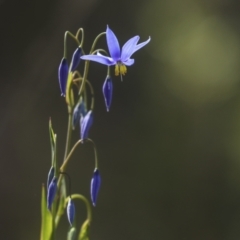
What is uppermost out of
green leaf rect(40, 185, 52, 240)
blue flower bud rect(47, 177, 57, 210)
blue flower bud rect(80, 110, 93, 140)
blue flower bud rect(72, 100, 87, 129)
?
blue flower bud rect(72, 100, 87, 129)

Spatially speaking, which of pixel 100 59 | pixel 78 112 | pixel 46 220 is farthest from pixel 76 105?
pixel 46 220

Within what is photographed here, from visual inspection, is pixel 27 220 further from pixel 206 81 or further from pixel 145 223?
pixel 206 81

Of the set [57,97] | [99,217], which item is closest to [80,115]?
[57,97]

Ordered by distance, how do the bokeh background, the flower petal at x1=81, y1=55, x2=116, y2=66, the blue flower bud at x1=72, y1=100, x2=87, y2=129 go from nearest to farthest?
1. the flower petal at x1=81, y1=55, x2=116, y2=66
2. the blue flower bud at x1=72, y1=100, x2=87, y2=129
3. the bokeh background

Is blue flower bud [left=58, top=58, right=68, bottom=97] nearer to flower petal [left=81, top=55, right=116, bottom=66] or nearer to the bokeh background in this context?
flower petal [left=81, top=55, right=116, bottom=66]

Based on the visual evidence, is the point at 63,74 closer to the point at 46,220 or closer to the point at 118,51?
the point at 118,51

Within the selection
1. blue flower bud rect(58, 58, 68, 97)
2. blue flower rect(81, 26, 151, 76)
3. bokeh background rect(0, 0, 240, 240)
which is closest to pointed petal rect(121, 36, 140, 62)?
blue flower rect(81, 26, 151, 76)
